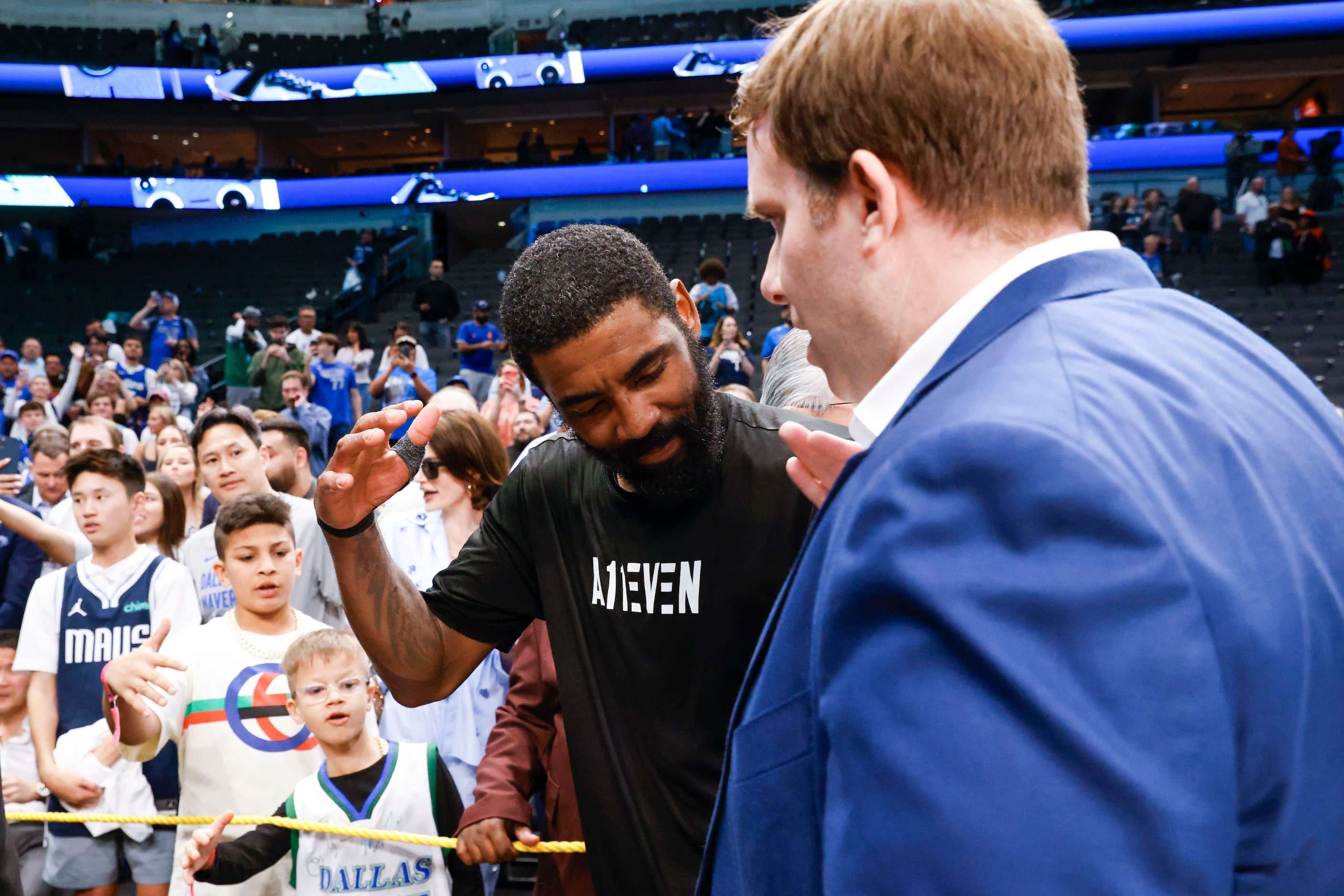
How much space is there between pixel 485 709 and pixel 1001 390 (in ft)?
9.10

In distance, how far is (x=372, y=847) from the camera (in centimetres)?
246

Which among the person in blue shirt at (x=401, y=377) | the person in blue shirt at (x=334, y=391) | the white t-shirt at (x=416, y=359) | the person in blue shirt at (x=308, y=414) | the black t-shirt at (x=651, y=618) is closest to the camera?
the black t-shirt at (x=651, y=618)

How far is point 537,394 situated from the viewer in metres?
6.81

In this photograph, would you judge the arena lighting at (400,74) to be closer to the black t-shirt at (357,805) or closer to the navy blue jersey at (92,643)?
the navy blue jersey at (92,643)

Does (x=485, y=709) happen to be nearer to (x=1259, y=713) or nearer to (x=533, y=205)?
(x=1259, y=713)

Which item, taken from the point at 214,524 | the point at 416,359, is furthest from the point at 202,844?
the point at 416,359

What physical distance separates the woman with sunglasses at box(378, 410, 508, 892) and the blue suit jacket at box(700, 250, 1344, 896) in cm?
256

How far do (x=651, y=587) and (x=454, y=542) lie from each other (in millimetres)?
2034

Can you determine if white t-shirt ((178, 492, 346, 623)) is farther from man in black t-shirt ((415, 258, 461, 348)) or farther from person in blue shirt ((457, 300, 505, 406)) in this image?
man in black t-shirt ((415, 258, 461, 348))

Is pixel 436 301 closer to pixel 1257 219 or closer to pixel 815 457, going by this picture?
pixel 1257 219

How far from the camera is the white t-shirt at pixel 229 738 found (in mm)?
2758

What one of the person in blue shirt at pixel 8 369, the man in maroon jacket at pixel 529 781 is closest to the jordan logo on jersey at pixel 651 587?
the man in maroon jacket at pixel 529 781

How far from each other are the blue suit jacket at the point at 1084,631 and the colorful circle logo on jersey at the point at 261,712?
2589mm

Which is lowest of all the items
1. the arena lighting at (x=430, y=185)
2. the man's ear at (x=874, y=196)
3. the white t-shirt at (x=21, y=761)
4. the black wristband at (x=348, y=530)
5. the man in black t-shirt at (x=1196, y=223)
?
the white t-shirt at (x=21, y=761)
